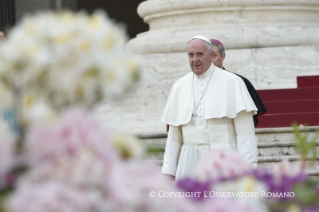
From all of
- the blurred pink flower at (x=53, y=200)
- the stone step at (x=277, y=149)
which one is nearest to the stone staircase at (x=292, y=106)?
the stone step at (x=277, y=149)

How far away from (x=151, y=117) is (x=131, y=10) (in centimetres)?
1236

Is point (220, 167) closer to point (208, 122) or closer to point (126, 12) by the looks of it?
point (208, 122)

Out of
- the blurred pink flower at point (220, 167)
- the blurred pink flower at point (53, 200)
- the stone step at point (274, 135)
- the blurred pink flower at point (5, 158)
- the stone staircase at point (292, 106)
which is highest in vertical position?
the blurred pink flower at point (5, 158)

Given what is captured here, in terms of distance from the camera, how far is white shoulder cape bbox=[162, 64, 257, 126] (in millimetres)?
5723

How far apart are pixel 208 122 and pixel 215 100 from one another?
0.58 ft

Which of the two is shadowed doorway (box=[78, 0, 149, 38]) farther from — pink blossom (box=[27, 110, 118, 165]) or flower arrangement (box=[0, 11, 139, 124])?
pink blossom (box=[27, 110, 118, 165])

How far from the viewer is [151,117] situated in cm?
944

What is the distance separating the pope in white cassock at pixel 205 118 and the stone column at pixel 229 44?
135 inches

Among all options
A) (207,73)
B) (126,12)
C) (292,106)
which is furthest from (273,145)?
(126,12)

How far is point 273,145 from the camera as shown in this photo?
8.26 m

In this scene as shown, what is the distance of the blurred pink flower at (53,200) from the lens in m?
1.38

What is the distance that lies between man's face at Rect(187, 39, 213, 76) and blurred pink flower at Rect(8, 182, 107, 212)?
14.4ft

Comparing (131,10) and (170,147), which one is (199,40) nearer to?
(170,147)

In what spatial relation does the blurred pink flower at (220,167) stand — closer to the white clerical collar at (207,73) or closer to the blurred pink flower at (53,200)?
the blurred pink flower at (53,200)
